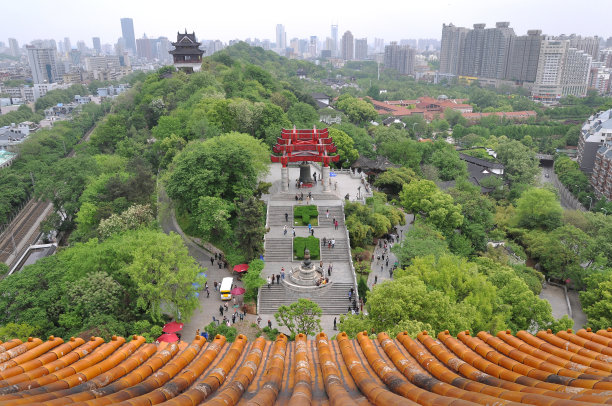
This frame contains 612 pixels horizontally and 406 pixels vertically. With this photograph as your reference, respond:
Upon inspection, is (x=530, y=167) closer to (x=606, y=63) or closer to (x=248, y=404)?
(x=248, y=404)

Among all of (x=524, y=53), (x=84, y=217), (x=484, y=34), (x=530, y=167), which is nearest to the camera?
(x=84, y=217)

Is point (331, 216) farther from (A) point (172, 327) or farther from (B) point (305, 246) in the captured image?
(A) point (172, 327)

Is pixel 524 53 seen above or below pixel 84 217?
above

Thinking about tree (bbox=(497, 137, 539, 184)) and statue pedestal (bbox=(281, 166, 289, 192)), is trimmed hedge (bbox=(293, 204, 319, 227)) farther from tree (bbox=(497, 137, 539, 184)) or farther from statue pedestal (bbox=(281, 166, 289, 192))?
tree (bbox=(497, 137, 539, 184))

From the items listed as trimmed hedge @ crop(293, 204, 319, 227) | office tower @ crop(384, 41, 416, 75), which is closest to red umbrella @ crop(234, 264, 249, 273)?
trimmed hedge @ crop(293, 204, 319, 227)

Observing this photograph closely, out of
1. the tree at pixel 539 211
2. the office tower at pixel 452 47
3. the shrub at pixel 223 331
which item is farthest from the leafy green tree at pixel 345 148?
the office tower at pixel 452 47

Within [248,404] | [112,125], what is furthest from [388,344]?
[112,125]
